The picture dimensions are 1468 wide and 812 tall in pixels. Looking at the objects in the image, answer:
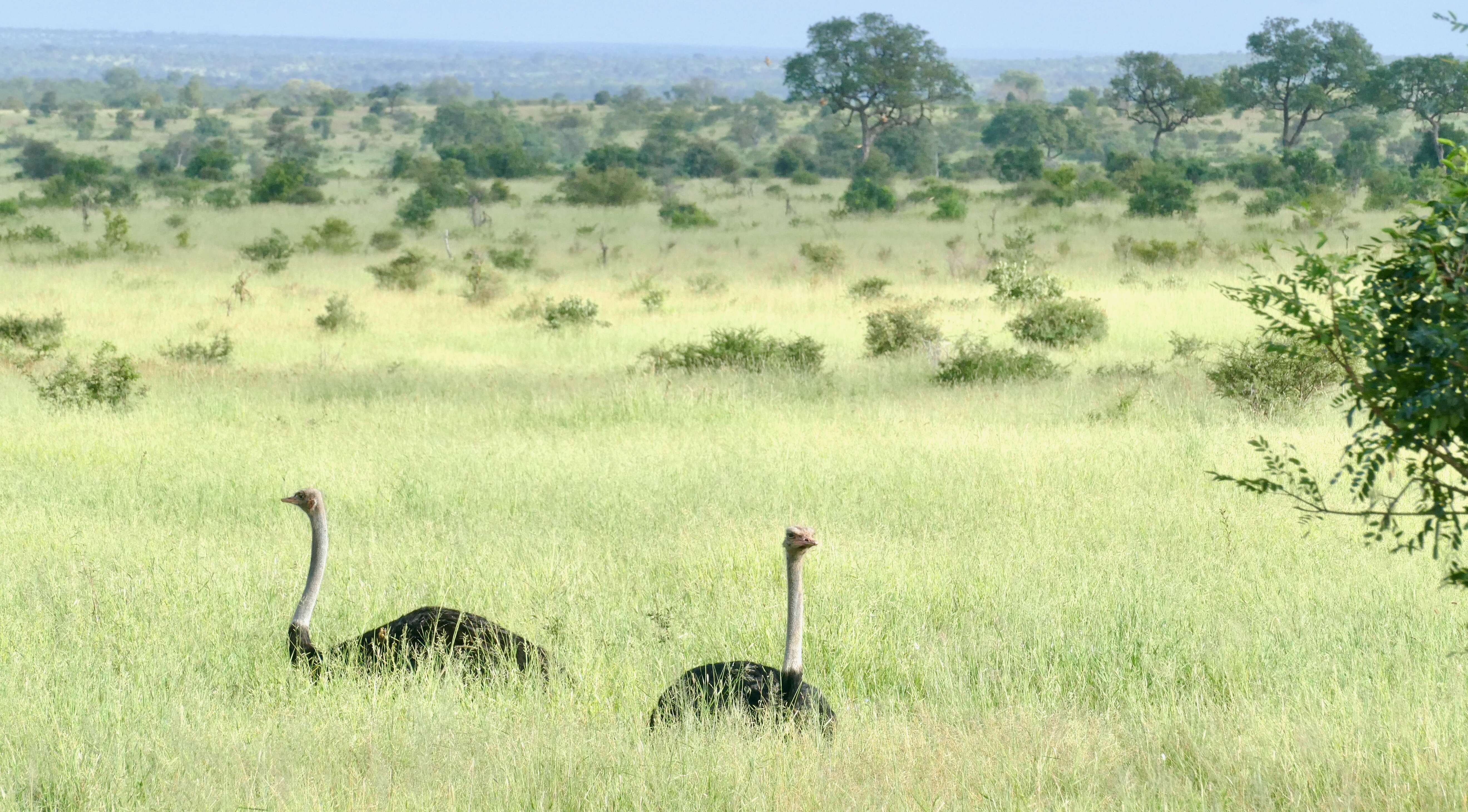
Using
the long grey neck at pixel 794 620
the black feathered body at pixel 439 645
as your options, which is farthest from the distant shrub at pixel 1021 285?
the long grey neck at pixel 794 620

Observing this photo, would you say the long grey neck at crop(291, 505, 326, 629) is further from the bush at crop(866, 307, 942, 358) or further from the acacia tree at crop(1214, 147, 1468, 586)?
the bush at crop(866, 307, 942, 358)

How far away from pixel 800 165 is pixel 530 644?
4716 cm

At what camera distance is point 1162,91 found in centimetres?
5281

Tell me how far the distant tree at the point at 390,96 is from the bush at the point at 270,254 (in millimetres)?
68790

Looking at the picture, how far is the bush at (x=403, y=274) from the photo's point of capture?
2044 centimetres

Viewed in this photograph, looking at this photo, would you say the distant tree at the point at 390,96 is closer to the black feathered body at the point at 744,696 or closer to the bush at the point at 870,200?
the bush at the point at 870,200

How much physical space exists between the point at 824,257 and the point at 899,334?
8368 millimetres

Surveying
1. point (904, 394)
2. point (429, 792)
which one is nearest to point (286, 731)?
point (429, 792)

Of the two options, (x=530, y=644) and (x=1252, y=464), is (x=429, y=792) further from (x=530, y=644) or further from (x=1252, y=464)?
(x=1252, y=464)

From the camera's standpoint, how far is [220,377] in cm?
1309

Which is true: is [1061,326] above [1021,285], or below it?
below

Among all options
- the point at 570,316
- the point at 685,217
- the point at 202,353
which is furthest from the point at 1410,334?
the point at 685,217

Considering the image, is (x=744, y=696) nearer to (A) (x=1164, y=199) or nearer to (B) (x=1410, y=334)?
(B) (x=1410, y=334)

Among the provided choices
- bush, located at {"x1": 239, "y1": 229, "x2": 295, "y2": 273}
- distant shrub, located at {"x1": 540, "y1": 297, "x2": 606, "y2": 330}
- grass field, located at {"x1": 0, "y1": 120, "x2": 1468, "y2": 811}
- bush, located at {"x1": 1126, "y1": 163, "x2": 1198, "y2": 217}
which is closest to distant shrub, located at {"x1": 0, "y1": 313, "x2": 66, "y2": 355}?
grass field, located at {"x1": 0, "y1": 120, "x2": 1468, "y2": 811}
